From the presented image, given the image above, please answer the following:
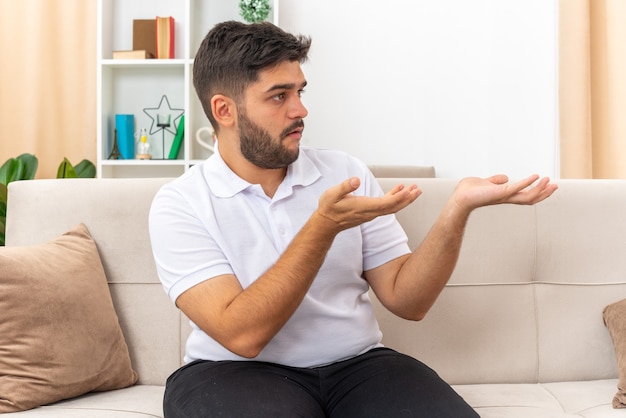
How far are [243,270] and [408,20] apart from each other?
8.99ft

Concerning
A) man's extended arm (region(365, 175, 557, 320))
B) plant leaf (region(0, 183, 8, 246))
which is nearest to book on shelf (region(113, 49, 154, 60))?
plant leaf (region(0, 183, 8, 246))

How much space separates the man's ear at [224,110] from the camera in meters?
1.70

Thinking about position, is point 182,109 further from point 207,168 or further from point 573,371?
point 573,371

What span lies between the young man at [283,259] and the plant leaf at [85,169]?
2.33 metres

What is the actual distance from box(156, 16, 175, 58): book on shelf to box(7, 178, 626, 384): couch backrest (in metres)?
2.13

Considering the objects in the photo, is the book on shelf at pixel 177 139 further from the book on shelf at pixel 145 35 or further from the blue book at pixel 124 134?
the book on shelf at pixel 145 35

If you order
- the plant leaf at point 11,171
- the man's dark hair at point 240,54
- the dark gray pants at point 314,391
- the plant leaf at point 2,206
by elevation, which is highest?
the man's dark hair at point 240,54

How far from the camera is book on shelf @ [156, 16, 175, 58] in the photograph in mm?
3934

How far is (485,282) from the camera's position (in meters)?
1.89

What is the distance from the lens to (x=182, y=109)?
161 inches

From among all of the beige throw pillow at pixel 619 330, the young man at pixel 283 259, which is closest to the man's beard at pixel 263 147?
the young man at pixel 283 259

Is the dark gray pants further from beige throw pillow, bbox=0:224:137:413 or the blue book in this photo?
the blue book

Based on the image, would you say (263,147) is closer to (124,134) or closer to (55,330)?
(55,330)

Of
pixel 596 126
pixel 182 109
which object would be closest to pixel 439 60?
pixel 596 126
